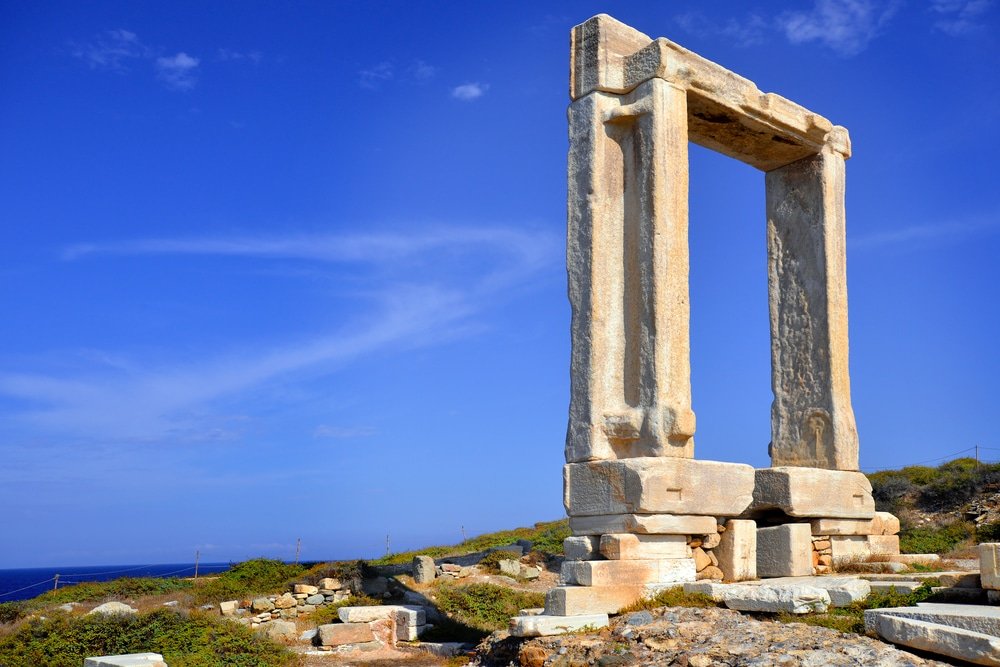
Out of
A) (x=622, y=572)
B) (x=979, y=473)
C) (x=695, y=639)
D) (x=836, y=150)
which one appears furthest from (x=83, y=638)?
(x=979, y=473)

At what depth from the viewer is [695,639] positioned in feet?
24.9

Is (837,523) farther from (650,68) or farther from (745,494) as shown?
(650,68)

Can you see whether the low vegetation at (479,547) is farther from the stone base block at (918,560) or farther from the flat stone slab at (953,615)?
the flat stone slab at (953,615)

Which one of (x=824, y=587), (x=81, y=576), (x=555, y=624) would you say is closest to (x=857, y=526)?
(x=824, y=587)

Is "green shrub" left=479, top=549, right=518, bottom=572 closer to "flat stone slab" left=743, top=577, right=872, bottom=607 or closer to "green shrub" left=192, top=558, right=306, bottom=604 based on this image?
"green shrub" left=192, top=558, right=306, bottom=604

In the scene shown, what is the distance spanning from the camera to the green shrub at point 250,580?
55.0ft

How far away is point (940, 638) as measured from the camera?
20.8ft

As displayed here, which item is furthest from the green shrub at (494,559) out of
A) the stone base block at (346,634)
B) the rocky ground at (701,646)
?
the rocky ground at (701,646)

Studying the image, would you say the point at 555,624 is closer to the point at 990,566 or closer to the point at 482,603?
the point at 990,566

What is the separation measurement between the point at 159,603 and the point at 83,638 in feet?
14.5

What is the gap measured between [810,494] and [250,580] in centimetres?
1117

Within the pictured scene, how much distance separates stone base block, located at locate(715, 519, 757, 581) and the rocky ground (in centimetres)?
164

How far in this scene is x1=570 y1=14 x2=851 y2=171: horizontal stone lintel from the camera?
10602mm

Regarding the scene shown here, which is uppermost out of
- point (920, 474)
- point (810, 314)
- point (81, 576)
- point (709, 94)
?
point (709, 94)
